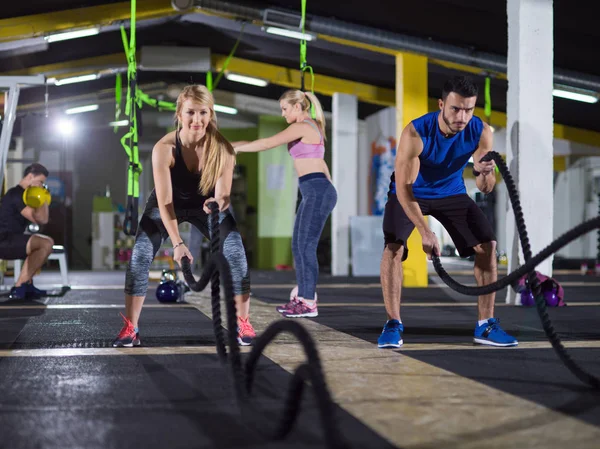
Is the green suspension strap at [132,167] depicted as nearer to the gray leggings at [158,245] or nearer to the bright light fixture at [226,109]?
the gray leggings at [158,245]

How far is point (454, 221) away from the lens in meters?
3.59

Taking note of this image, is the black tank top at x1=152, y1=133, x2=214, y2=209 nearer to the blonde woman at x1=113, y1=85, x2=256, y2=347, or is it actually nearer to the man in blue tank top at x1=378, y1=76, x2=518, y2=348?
the blonde woman at x1=113, y1=85, x2=256, y2=347

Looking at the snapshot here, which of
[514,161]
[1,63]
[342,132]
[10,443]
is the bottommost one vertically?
[10,443]

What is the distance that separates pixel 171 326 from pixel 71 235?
42.9 feet

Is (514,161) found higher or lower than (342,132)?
lower

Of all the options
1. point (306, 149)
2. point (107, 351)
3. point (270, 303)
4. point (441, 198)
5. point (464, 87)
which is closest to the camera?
point (464, 87)

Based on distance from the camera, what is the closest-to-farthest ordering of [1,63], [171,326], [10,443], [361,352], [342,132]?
[10,443] → [361,352] → [171,326] → [1,63] → [342,132]

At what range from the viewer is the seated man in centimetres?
660

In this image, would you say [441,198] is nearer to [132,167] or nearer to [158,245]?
[158,245]

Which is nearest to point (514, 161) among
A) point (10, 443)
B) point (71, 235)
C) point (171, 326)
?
point (171, 326)

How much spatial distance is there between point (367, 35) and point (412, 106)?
0.94 meters

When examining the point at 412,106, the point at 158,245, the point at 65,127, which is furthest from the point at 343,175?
the point at 158,245

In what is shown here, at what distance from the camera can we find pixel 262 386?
8.54 ft

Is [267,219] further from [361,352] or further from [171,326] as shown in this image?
[361,352]
